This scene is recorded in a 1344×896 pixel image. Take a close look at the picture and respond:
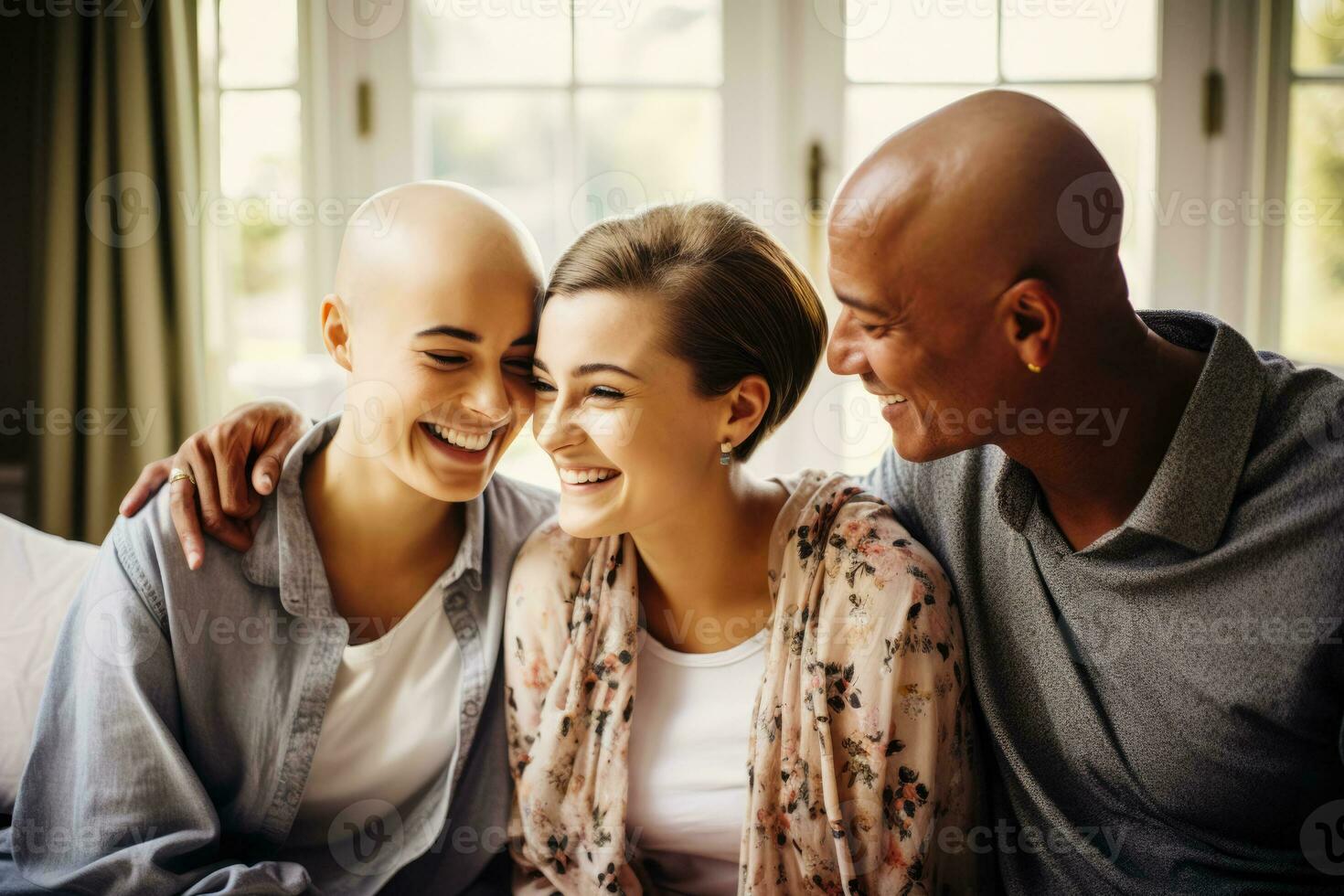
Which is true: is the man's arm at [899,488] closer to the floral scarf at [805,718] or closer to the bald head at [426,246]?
the floral scarf at [805,718]

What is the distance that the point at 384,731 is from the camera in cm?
148

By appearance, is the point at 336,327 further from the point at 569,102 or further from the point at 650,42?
the point at 650,42

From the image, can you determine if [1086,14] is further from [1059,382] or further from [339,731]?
[339,731]

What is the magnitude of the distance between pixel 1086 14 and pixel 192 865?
9.30ft

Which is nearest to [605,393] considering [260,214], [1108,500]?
[1108,500]

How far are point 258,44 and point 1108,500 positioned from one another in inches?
96.7

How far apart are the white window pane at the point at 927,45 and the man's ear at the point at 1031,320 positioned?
1.75 m

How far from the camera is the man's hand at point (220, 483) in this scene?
4.62 ft

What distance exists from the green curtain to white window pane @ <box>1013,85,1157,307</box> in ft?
7.36

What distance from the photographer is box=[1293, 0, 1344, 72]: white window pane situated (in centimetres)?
265

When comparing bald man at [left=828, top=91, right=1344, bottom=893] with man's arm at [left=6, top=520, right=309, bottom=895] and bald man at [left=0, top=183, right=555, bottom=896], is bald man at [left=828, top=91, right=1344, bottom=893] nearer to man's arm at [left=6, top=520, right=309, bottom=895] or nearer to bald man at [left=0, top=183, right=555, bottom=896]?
bald man at [left=0, top=183, right=555, bottom=896]

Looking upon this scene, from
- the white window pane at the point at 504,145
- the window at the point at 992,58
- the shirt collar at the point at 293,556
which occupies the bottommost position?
the shirt collar at the point at 293,556

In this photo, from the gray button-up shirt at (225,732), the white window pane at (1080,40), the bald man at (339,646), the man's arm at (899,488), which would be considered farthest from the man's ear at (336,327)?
the white window pane at (1080,40)

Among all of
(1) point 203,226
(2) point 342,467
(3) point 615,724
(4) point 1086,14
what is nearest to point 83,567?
(2) point 342,467
